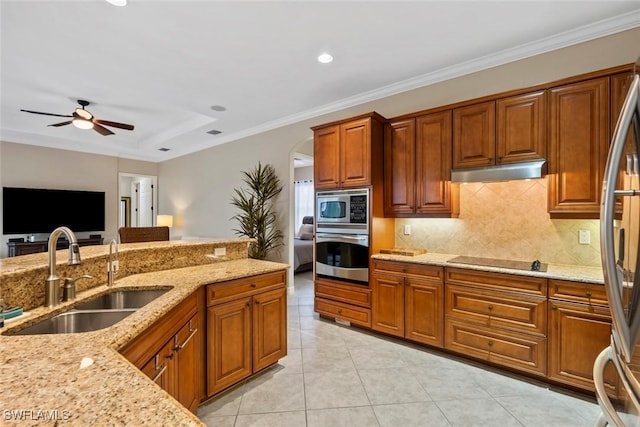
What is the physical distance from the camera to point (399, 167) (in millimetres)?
3252

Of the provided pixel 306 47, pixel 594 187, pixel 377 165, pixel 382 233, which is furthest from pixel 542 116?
pixel 306 47

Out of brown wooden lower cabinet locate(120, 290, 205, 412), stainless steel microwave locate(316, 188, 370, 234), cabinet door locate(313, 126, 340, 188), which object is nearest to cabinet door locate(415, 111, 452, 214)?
stainless steel microwave locate(316, 188, 370, 234)

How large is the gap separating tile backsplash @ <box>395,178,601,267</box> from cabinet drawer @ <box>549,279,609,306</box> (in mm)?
524

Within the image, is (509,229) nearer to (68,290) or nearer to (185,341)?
(185,341)

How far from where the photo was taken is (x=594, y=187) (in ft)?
7.28

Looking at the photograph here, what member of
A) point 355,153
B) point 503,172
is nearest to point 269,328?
point 355,153

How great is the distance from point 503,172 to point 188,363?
284 cm

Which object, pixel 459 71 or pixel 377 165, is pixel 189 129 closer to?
pixel 377 165

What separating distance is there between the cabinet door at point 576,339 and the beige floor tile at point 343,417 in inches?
56.9

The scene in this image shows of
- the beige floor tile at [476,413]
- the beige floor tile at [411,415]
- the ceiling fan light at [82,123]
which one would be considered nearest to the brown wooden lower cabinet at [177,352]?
the beige floor tile at [411,415]

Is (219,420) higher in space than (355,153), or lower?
lower

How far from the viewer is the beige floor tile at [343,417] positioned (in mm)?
1885

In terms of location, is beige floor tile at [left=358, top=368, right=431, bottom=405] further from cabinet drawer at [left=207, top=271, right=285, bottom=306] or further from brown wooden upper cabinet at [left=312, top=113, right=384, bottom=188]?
brown wooden upper cabinet at [left=312, top=113, right=384, bottom=188]

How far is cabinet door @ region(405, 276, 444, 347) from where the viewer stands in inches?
108
